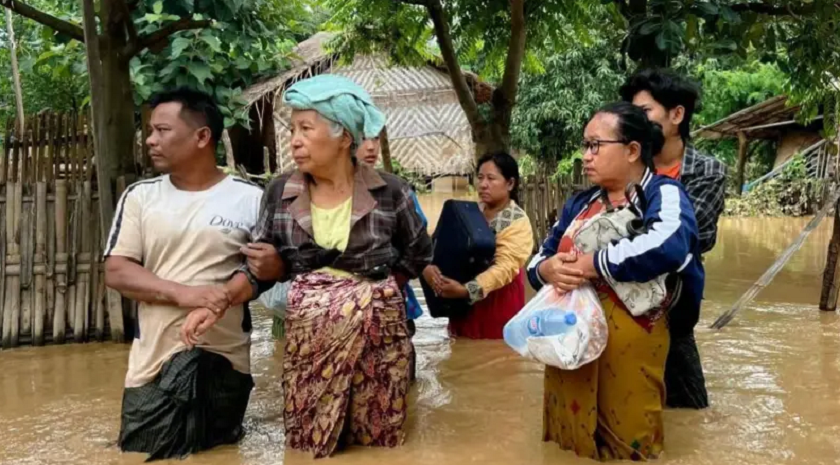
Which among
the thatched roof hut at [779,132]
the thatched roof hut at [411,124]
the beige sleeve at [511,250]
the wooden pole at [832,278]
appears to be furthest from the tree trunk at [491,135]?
the thatched roof hut at [779,132]

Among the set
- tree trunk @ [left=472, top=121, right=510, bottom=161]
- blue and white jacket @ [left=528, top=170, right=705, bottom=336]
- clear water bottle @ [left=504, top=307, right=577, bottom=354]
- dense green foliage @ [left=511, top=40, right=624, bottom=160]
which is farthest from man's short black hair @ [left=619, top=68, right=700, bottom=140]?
dense green foliage @ [left=511, top=40, right=624, bottom=160]

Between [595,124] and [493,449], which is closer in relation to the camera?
[595,124]

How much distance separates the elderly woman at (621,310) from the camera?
296cm

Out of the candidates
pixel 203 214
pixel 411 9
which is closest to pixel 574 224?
pixel 203 214

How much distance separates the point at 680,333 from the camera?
136 inches

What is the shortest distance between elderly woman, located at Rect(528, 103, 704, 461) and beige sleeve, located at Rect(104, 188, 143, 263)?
1.67 meters

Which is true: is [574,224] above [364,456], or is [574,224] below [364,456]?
above

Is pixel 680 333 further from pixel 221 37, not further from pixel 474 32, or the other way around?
pixel 474 32

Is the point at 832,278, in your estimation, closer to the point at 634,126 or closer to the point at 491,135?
the point at 491,135

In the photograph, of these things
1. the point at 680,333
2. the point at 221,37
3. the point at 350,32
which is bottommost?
the point at 680,333

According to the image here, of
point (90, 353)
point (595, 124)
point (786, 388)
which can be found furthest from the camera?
point (90, 353)

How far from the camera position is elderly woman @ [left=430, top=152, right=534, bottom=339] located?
5.14m

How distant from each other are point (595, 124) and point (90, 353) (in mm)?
3971

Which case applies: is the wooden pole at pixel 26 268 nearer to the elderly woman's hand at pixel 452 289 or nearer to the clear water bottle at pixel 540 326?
the elderly woman's hand at pixel 452 289
